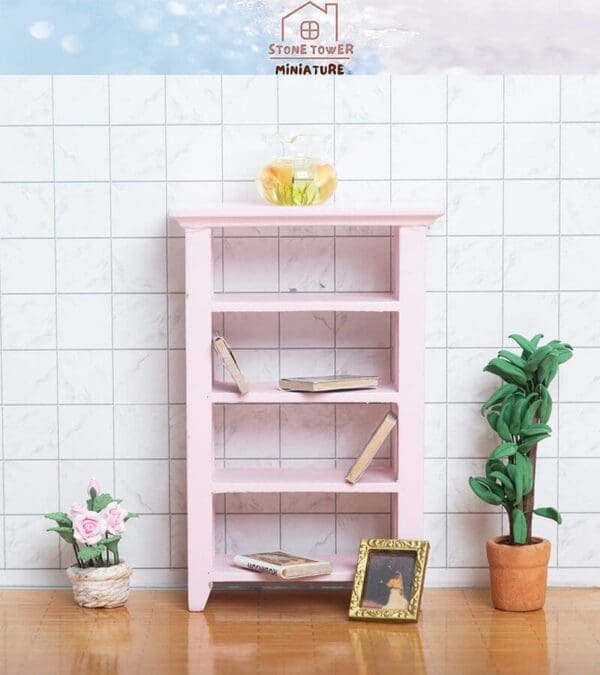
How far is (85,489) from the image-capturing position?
4.04 meters

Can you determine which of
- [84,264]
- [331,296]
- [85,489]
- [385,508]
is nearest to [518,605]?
[385,508]

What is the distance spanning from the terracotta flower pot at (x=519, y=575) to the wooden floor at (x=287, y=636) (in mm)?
50

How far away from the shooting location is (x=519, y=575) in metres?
3.70

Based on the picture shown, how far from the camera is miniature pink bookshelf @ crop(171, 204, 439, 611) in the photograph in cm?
364

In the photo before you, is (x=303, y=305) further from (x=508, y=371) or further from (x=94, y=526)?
(x=94, y=526)

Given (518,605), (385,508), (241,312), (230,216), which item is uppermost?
(230,216)

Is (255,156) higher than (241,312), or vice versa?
(255,156)

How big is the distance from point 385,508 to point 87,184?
154 centimetres

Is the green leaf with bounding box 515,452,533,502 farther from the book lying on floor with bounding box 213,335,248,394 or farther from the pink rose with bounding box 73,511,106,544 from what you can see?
the pink rose with bounding box 73,511,106,544

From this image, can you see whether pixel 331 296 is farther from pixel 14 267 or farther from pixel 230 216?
pixel 14 267

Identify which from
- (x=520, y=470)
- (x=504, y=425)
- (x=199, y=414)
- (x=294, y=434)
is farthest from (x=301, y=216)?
(x=520, y=470)

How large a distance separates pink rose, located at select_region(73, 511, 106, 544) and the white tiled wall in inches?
12.6

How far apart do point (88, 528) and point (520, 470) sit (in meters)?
1.40

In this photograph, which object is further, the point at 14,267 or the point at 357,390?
the point at 14,267
